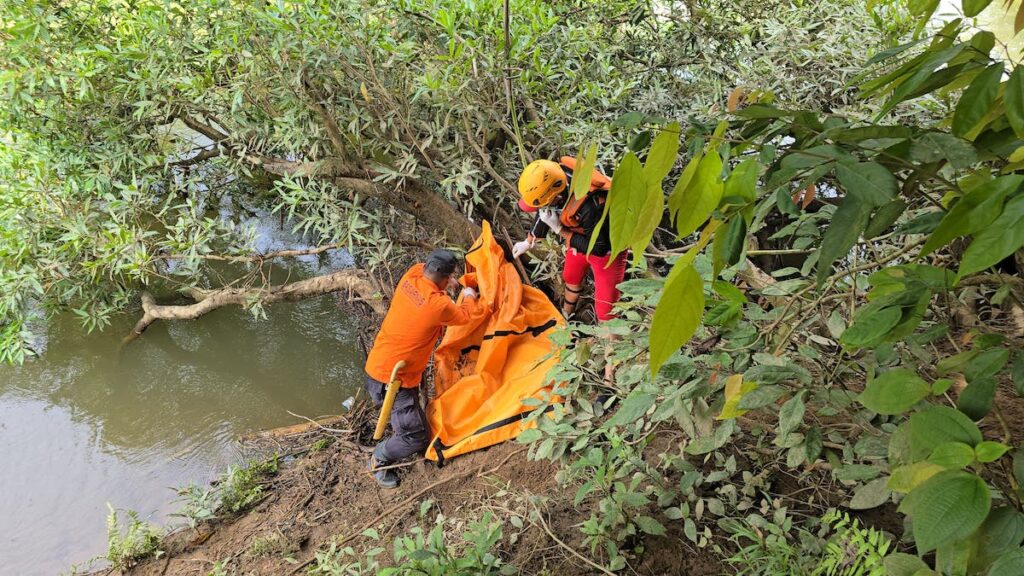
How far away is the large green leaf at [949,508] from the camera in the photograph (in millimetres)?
651

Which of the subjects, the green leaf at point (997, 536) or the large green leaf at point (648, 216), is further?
the green leaf at point (997, 536)

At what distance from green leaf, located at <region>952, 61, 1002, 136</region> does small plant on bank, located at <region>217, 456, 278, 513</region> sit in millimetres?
3999

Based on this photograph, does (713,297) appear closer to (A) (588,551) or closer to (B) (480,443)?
(A) (588,551)

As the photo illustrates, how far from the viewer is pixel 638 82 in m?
3.69

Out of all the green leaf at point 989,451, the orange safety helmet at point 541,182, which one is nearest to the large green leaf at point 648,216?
the green leaf at point 989,451

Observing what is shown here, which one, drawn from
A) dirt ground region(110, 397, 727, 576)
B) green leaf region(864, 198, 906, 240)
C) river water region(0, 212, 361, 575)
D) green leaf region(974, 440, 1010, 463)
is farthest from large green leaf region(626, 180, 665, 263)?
river water region(0, 212, 361, 575)

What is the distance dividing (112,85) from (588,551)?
4035 mm

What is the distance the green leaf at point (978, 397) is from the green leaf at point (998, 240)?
1.17ft

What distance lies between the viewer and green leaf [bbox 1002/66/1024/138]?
62 cm

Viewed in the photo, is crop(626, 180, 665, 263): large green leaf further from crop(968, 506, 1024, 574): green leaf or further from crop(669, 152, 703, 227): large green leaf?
crop(968, 506, 1024, 574): green leaf

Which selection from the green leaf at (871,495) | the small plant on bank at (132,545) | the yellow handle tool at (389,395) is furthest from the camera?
the yellow handle tool at (389,395)

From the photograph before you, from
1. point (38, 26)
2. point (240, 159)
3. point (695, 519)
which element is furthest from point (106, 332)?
point (695, 519)

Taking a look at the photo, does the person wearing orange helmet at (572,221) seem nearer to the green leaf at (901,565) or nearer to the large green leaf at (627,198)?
the green leaf at (901,565)

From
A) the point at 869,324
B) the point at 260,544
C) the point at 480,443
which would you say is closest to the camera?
the point at 869,324
